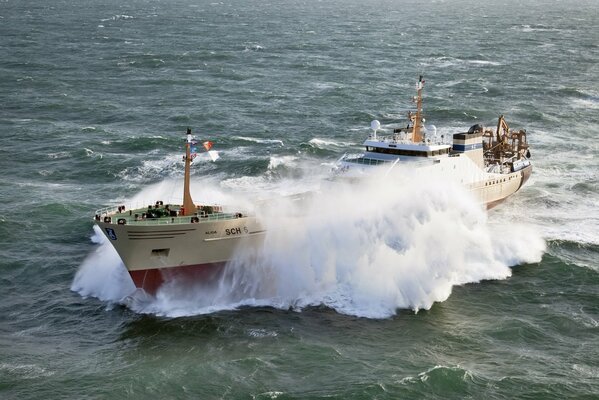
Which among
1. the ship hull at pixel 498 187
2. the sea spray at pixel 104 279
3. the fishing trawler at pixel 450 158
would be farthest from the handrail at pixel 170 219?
the ship hull at pixel 498 187

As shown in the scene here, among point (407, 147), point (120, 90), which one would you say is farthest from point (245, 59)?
point (407, 147)

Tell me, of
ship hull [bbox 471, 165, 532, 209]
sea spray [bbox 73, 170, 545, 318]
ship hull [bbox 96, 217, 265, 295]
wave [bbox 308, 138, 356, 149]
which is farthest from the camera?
wave [bbox 308, 138, 356, 149]

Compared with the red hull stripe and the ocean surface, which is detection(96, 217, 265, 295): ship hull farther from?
the ocean surface

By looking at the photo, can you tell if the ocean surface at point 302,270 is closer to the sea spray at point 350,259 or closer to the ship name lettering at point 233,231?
the sea spray at point 350,259

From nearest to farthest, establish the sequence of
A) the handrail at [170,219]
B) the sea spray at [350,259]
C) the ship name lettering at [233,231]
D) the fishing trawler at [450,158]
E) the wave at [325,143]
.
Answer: the handrail at [170,219] < the sea spray at [350,259] < the ship name lettering at [233,231] < the fishing trawler at [450,158] < the wave at [325,143]

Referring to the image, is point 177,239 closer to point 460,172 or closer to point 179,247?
point 179,247

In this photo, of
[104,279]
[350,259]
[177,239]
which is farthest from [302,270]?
[104,279]

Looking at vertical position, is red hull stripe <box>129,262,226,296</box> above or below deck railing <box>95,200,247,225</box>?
below

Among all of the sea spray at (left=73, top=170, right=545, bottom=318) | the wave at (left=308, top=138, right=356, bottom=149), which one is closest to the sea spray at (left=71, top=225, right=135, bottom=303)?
the sea spray at (left=73, top=170, right=545, bottom=318)

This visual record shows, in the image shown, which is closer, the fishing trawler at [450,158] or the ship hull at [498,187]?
the fishing trawler at [450,158]
